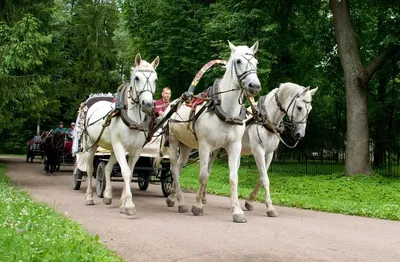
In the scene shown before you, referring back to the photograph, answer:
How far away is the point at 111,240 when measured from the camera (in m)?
6.52

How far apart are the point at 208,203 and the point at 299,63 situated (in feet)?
41.0

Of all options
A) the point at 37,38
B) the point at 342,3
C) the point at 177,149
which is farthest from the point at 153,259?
the point at 342,3

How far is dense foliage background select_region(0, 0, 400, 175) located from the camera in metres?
17.0

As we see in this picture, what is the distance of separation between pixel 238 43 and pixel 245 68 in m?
10.3

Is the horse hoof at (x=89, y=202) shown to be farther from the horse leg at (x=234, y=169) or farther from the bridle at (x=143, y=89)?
the horse leg at (x=234, y=169)

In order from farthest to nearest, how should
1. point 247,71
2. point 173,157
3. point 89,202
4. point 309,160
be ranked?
point 309,160 < point 89,202 < point 173,157 < point 247,71

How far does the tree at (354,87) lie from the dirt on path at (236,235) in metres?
6.22

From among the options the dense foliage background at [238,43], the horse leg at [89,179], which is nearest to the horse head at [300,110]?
the horse leg at [89,179]

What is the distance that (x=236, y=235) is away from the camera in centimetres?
696

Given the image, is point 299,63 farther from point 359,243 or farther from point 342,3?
point 359,243

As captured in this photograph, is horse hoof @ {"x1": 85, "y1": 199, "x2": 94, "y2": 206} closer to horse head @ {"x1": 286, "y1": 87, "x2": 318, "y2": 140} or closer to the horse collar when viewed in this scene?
the horse collar

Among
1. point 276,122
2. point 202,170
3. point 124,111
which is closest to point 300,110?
point 276,122

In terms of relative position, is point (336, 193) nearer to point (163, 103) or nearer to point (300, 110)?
point (300, 110)

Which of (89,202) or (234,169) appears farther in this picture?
(89,202)
